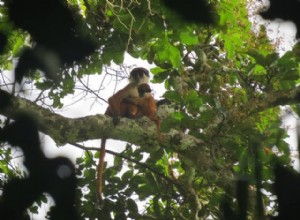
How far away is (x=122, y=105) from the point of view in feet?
19.8

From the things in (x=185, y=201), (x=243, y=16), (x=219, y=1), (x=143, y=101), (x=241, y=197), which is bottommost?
(x=241, y=197)

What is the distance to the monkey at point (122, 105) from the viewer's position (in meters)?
4.24

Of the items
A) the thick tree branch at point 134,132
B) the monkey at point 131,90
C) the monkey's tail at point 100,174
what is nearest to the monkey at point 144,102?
the monkey at point 131,90

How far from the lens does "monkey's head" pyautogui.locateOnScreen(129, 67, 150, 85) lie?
6.82m

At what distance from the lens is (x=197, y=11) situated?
39 centimetres

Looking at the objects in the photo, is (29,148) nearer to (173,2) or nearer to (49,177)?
(49,177)

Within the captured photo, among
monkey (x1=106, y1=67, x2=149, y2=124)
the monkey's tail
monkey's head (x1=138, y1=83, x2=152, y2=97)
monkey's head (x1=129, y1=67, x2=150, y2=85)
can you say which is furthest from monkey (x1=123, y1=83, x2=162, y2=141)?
the monkey's tail

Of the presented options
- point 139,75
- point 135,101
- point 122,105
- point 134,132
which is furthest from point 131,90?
point 134,132

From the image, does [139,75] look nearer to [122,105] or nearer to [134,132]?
[122,105]

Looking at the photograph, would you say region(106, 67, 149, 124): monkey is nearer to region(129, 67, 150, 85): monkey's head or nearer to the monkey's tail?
region(129, 67, 150, 85): monkey's head

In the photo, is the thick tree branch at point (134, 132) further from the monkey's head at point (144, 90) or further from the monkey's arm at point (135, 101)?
the monkey's head at point (144, 90)

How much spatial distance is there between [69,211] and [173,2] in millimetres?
251

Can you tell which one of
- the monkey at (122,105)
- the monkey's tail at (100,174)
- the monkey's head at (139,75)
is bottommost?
the monkey's tail at (100,174)

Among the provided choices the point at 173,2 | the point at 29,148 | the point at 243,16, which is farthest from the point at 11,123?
the point at 243,16
